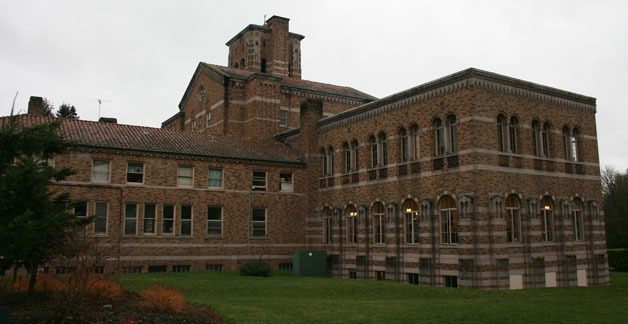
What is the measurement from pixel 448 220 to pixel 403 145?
17.5 ft

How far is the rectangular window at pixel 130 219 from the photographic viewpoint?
32.7 m

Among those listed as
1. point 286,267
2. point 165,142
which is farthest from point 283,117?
point 286,267

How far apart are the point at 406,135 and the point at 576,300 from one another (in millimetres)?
12766

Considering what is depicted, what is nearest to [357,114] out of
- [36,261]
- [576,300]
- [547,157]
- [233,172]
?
[233,172]

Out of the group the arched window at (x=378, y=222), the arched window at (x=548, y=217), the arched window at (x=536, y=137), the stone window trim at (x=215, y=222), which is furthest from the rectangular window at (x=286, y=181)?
the arched window at (x=548, y=217)

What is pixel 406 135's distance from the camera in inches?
1199

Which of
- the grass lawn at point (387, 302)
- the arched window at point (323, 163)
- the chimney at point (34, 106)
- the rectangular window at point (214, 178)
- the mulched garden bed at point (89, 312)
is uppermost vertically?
the chimney at point (34, 106)

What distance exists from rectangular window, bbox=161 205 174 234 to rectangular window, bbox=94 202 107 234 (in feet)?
11.0

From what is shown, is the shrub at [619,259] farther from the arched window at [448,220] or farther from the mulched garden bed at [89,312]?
the mulched garden bed at [89,312]

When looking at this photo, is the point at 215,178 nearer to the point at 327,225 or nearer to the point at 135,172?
the point at 135,172

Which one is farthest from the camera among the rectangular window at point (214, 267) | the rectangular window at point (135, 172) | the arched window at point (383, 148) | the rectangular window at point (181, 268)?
the rectangular window at point (214, 267)

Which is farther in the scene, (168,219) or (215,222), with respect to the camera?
(215,222)

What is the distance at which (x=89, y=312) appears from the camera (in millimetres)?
14562

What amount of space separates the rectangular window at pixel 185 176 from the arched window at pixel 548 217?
20.1 m
